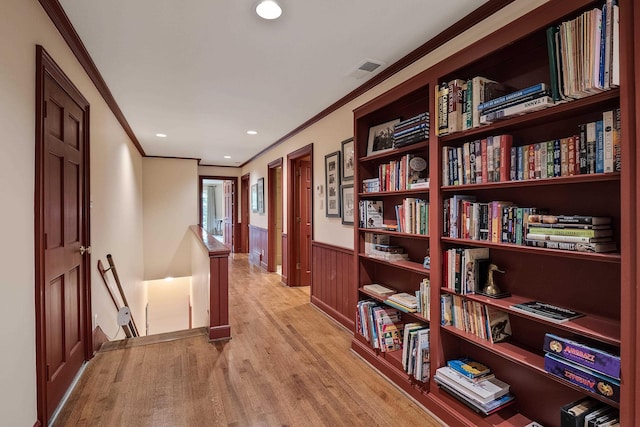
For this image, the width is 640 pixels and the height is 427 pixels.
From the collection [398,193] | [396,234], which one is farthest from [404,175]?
[396,234]

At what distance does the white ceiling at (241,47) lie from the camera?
182 centimetres

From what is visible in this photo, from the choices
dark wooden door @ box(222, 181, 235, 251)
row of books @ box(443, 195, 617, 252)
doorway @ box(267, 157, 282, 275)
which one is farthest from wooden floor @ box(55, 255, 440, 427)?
dark wooden door @ box(222, 181, 235, 251)

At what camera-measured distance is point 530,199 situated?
1707 millimetres

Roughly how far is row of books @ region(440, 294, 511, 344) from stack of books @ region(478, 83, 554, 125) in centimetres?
104

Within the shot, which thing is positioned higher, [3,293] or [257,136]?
[257,136]

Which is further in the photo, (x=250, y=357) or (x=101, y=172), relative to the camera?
(x=101, y=172)

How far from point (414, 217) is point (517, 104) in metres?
0.94

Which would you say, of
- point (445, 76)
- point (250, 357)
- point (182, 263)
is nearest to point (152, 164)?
point (182, 263)

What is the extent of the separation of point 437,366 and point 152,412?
185 cm

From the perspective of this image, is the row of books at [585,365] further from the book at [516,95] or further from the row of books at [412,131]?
the row of books at [412,131]

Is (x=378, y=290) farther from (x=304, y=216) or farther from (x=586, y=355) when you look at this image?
(x=304, y=216)

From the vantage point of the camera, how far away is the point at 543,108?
1.46 metres

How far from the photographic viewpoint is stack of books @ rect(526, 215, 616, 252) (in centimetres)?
129

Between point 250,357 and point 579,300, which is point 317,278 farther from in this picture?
point 579,300
